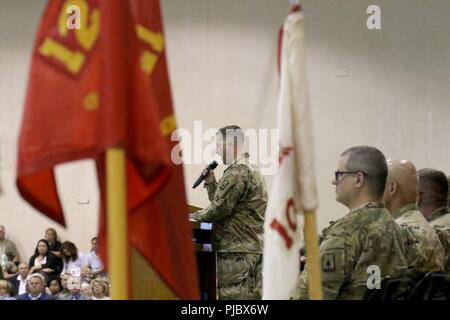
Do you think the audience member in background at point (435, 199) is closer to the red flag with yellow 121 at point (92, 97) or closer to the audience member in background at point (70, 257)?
the red flag with yellow 121 at point (92, 97)

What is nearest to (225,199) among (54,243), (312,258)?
(312,258)

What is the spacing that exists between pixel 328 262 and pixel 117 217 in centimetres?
148

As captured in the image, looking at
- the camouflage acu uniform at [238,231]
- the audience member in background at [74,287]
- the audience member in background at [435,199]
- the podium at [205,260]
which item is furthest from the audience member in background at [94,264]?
the audience member in background at [435,199]

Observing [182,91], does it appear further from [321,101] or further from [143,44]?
[143,44]

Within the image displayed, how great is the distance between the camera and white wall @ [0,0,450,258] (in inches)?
367

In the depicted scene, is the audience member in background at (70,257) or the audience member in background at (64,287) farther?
the audience member in background at (70,257)

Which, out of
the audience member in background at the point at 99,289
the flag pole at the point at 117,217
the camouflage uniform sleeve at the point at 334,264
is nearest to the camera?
the flag pole at the point at 117,217

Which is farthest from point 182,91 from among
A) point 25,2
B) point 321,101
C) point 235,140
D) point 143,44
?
point 143,44

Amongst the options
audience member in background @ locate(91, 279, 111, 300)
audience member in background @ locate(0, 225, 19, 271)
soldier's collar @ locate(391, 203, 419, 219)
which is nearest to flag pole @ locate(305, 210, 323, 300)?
soldier's collar @ locate(391, 203, 419, 219)

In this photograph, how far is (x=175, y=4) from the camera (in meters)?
9.95

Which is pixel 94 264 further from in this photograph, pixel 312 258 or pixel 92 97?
pixel 92 97

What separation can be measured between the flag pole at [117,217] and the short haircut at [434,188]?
3.32m

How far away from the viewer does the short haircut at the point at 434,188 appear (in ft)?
15.3

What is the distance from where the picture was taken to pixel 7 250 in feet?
31.5
